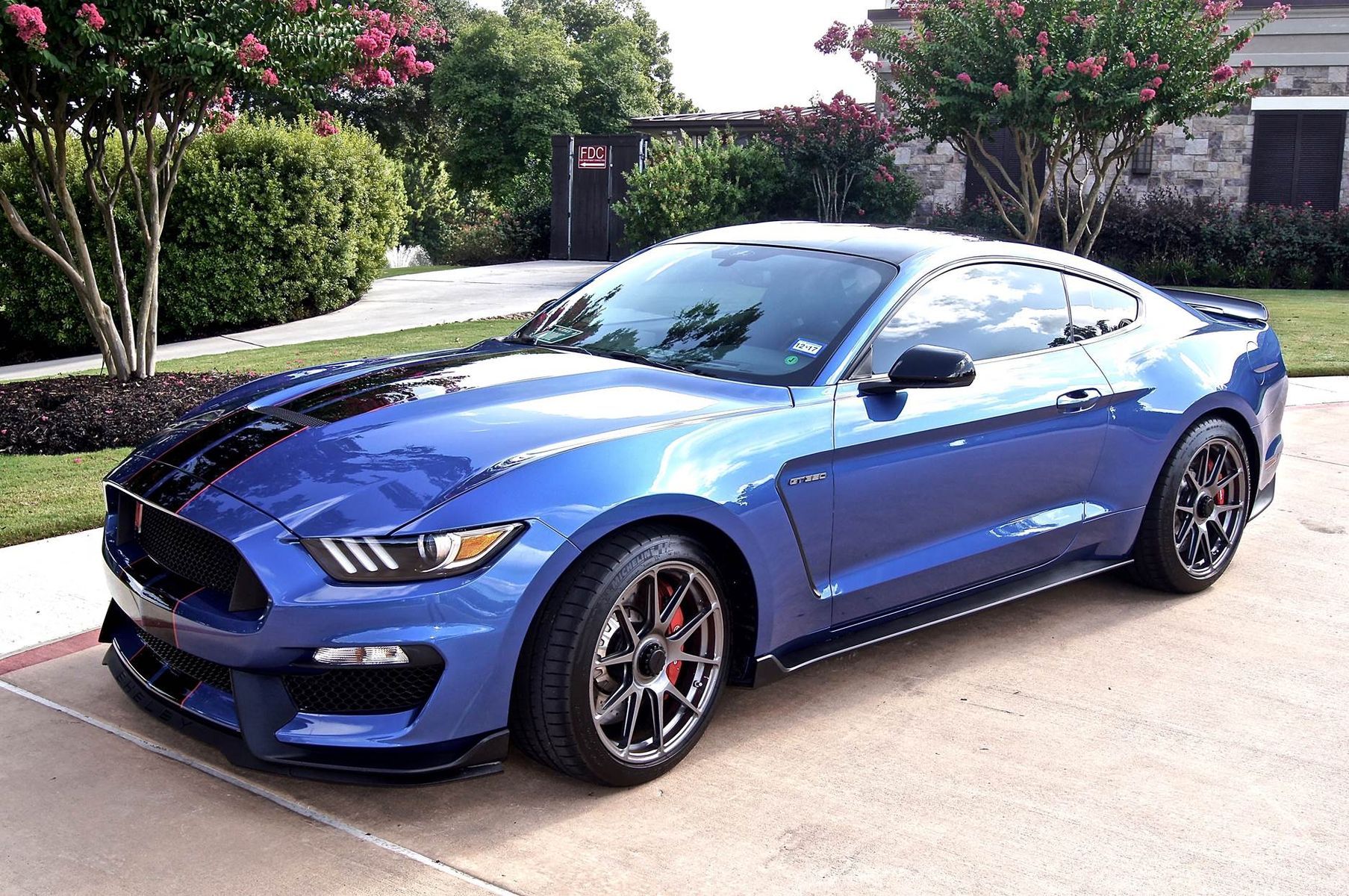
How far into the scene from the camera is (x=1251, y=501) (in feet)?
19.0

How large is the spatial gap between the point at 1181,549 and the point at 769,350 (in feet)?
7.40

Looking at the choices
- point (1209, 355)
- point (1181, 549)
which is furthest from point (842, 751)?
point (1209, 355)

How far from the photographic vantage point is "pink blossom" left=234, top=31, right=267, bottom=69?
8094 mm

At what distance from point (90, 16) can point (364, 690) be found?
573 centimetres

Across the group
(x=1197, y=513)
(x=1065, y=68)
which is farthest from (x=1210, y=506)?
(x=1065, y=68)

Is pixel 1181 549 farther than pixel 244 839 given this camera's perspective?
Yes

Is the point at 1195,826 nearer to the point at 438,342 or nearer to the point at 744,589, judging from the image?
the point at 744,589

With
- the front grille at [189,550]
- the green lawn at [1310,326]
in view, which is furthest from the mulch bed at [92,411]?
the green lawn at [1310,326]

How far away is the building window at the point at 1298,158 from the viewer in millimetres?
21844

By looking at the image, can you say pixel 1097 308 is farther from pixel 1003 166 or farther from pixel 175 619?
pixel 1003 166

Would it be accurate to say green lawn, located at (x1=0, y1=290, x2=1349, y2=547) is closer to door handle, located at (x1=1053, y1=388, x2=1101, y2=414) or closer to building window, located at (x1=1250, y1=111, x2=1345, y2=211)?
building window, located at (x1=1250, y1=111, x2=1345, y2=211)

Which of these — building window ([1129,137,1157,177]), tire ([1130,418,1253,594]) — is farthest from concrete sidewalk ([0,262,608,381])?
tire ([1130,418,1253,594])

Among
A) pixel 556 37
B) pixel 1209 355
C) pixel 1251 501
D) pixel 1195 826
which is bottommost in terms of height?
pixel 1195 826

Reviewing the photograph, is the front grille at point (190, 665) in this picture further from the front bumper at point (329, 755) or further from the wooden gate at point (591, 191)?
the wooden gate at point (591, 191)
